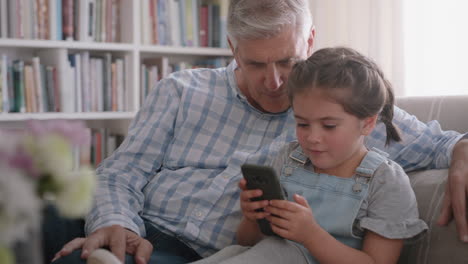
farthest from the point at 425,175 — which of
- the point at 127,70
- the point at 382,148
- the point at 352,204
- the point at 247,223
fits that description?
the point at 127,70

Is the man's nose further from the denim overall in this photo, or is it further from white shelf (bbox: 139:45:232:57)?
white shelf (bbox: 139:45:232:57)

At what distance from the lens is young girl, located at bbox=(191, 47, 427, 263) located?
1.02 metres

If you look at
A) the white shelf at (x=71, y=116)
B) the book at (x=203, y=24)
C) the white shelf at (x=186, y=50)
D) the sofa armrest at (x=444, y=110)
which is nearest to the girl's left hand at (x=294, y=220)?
the sofa armrest at (x=444, y=110)

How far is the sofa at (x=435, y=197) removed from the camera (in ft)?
3.42

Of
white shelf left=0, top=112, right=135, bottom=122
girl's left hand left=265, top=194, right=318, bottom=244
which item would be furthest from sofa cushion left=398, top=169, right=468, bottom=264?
white shelf left=0, top=112, right=135, bottom=122

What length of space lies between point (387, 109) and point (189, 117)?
53 centimetres

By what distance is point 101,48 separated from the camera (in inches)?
107

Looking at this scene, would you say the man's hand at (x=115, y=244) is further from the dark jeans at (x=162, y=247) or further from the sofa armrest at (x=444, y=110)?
the sofa armrest at (x=444, y=110)

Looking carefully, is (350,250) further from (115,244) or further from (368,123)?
(115,244)

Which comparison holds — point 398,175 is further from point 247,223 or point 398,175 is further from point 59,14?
point 59,14

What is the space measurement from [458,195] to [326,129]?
0.90ft

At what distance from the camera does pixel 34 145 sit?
394 mm

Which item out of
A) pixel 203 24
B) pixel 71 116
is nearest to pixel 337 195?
pixel 71 116

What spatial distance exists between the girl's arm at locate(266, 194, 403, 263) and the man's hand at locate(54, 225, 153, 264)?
0.95 feet
